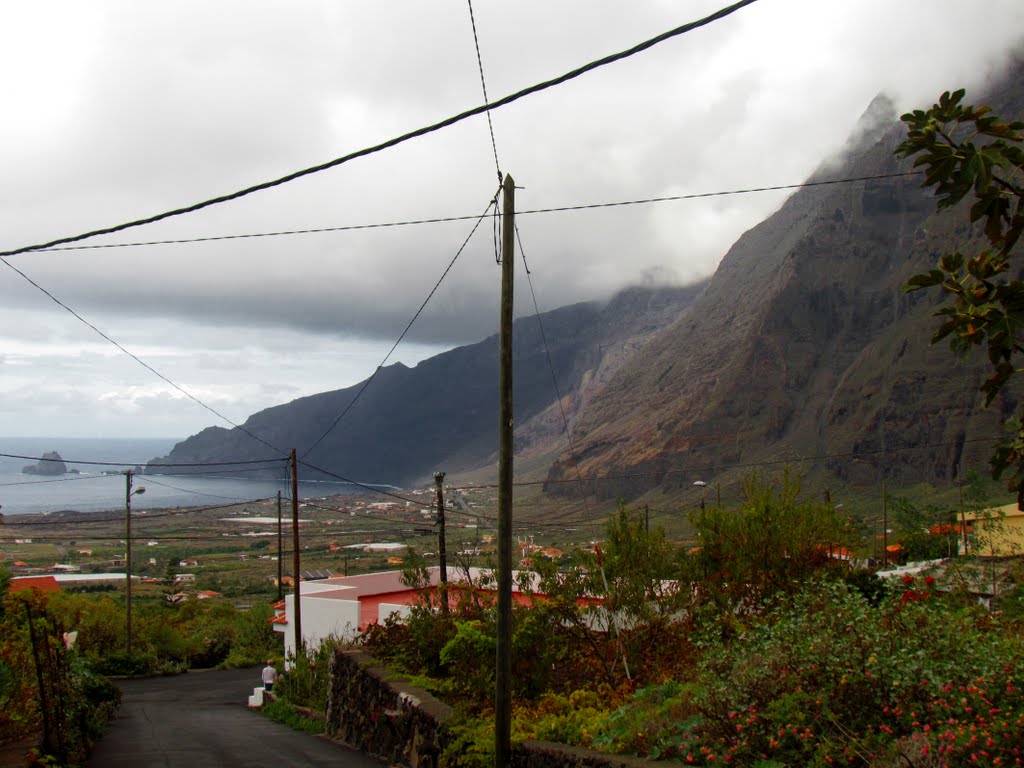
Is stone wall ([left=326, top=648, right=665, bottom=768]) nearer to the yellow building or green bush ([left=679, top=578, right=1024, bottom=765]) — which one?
green bush ([left=679, top=578, right=1024, bottom=765])

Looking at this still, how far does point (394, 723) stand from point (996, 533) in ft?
70.4

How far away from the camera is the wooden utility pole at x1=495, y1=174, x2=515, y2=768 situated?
10.5m

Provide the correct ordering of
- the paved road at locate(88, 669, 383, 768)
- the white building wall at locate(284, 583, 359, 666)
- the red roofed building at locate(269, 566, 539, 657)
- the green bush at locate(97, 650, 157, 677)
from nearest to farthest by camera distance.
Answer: the paved road at locate(88, 669, 383, 768), the red roofed building at locate(269, 566, 539, 657), the white building wall at locate(284, 583, 359, 666), the green bush at locate(97, 650, 157, 677)

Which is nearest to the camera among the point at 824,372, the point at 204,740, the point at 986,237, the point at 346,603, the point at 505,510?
the point at 986,237

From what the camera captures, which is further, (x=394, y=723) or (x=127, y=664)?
(x=127, y=664)

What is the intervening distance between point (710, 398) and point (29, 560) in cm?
9518

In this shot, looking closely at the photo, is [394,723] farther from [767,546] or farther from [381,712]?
[767,546]

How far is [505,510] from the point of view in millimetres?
10617

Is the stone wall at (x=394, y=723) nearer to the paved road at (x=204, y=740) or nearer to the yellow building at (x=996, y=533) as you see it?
the paved road at (x=204, y=740)

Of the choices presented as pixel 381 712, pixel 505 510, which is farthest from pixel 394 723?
pixel 505 510

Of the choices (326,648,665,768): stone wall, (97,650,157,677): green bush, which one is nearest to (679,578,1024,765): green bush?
(326,648,665,768): stone wall

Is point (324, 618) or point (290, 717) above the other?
point (324, 618)

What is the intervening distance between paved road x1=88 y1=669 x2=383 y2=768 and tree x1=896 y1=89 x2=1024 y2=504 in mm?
12438

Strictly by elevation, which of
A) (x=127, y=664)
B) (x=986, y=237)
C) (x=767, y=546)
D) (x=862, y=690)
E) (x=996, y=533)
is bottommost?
(x=127, y=664)
